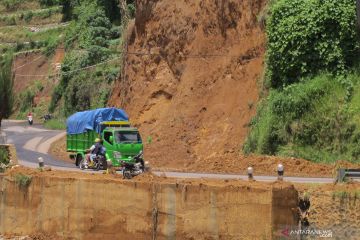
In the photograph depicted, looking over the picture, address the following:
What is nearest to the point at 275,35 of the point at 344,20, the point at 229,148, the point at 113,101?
the point at 344,20

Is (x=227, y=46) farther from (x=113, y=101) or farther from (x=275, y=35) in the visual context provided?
(x=113, y=101)

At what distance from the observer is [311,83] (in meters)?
28.6

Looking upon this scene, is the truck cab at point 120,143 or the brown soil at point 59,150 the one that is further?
the brown soil at point 59,150

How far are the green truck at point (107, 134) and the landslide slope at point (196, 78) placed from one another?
2497mm

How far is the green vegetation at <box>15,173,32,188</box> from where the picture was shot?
64.6 ft

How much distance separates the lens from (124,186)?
1733cm

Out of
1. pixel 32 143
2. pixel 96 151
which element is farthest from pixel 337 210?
pixel 32 143

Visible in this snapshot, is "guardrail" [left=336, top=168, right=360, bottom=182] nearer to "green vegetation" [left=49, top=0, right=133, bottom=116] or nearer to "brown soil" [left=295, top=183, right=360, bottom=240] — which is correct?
"brown soil" [left=295, top=183, right=360, bottom=240]

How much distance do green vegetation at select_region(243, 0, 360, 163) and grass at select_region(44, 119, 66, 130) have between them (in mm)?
38011

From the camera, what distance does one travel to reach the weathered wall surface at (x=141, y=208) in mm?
15242

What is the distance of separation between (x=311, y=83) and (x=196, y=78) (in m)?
9.12

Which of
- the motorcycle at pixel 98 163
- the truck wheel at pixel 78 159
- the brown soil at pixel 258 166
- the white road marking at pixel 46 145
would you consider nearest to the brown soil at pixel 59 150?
the white road marking at pixel 46 145

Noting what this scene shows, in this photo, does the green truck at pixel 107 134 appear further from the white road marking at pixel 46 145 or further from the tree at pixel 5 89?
the tree at pixel 5 89

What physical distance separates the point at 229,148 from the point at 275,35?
5.29m
